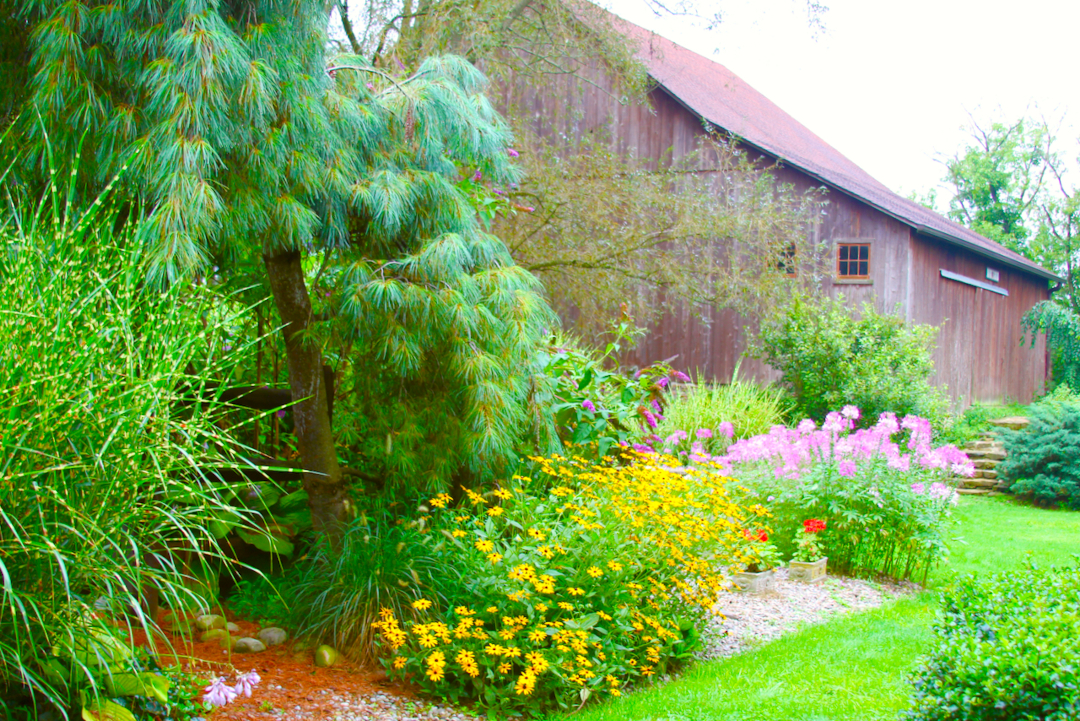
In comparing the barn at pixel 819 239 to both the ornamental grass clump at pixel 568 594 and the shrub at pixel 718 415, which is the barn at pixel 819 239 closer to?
the shrub at pixel 718 415

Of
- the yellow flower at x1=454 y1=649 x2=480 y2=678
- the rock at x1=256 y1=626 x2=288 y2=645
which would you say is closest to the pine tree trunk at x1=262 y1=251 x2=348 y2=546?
the rock at x1=256 y1=626 x2=288 y2=645

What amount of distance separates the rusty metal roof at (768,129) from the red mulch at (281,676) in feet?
27.2

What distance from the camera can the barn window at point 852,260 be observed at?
41.6 ft

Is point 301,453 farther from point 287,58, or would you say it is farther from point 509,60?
point 509,60

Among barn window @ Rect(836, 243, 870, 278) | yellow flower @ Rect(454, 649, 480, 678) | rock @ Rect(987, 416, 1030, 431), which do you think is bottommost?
yellow flower @ Rect(454, 649, 480, 678)

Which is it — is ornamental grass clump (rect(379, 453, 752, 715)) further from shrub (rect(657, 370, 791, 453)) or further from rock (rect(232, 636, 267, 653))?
shrub (rect(657, 370, 791, 453))

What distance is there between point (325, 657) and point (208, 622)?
0.54m

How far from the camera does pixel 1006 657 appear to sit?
7.59 ft

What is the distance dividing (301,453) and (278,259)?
0.93 meters

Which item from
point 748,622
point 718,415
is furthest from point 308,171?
point 718,415

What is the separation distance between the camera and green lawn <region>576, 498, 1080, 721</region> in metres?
3.14

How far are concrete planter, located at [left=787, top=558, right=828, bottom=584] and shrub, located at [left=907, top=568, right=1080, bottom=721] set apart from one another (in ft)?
8.01

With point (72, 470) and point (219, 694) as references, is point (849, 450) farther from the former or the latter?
point (72, 470)

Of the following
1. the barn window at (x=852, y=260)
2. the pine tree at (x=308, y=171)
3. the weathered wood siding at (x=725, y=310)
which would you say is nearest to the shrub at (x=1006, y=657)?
the pine tree at (x=308, y=171)
